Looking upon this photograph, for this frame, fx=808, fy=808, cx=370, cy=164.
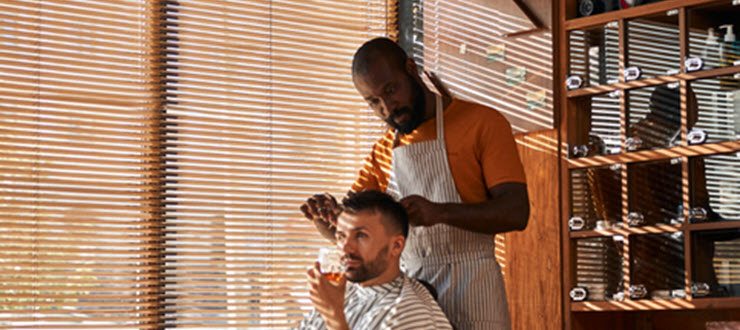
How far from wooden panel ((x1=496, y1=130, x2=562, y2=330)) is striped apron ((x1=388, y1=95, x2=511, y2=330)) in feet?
2.93

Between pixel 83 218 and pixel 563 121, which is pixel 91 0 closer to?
pixel 83 218

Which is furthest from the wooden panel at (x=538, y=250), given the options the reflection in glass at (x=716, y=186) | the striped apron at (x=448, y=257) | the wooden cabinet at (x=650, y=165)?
the striped apron at (x=448, y=257)

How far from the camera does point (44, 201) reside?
2.75 metres

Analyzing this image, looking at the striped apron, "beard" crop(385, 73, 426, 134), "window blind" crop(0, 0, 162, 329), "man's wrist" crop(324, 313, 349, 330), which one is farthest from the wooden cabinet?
"window blind" crop(0, 0, 162, 329)

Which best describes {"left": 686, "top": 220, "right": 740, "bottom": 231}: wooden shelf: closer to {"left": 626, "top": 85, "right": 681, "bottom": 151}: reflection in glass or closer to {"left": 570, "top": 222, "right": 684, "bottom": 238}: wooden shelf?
{"left": 570, "top": 222, "right": 684, "bottom": 238}: wooden shelf

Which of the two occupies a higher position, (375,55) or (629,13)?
(629,13)

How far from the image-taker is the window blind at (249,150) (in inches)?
120

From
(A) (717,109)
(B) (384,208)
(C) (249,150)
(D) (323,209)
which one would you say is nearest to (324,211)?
(D) (323,209)

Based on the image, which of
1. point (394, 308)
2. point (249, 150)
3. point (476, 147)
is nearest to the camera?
point (394, 308)

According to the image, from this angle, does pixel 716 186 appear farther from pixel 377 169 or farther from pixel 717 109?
pixel 377 169

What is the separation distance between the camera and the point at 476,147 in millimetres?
2197

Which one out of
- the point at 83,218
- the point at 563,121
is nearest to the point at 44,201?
the point at 83,218

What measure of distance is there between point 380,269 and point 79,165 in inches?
51.5

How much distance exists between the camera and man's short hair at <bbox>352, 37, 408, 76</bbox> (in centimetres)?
221
